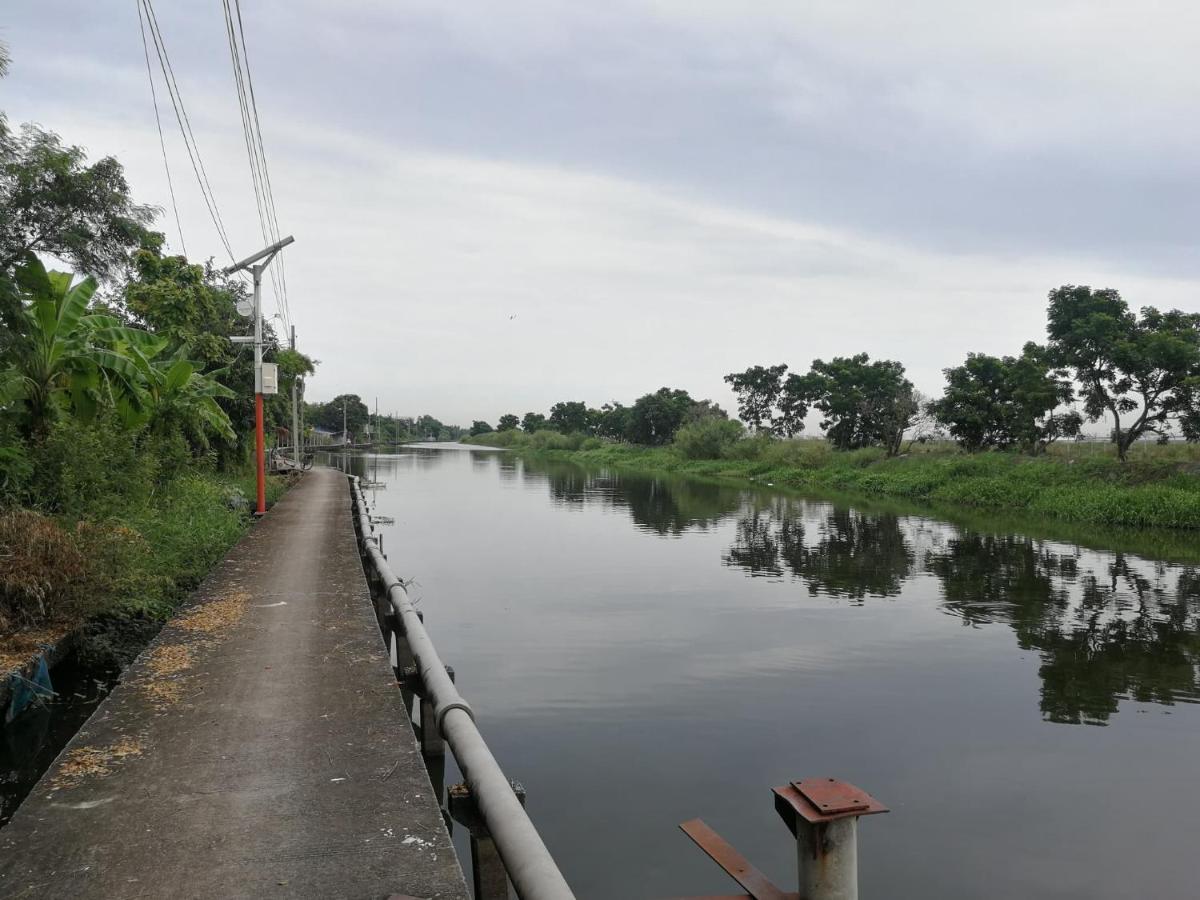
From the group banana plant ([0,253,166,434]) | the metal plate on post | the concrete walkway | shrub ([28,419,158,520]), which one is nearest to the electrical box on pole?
banana plant ([0,253,166,434])

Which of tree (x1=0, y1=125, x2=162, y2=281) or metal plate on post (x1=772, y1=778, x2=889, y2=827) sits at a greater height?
tree (x1=0, y1=125, x2=162, y2=281)

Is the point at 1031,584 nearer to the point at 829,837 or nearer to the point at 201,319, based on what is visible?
the point at 829,837

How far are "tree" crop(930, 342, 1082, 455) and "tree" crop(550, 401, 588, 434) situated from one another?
2709 inches

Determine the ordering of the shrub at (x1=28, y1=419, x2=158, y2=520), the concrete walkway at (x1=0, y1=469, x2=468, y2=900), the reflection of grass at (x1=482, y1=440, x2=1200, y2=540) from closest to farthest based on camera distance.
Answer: the concrete walkway at (x1=0, y1=469, x2=468, y2=900) → the shrub at (x1=28, y1=419, x2=158, y2=520) → the reflection of grass at (x1=482, y1=440, x2=1200, y2=540)

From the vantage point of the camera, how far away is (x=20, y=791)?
5.35 meters

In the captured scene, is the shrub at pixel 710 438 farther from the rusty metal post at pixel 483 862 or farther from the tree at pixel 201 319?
the rusty metal post at pixel 483 862

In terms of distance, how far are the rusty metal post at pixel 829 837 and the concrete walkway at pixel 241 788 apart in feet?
4.59

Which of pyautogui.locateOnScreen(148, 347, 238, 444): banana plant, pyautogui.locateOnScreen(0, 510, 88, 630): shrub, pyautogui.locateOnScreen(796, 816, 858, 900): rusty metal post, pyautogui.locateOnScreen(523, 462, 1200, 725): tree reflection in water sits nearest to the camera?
pyautogui.locateOnScreen(796, 816, 858, 900): rusty metal post

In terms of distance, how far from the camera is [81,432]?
9836 millimetres

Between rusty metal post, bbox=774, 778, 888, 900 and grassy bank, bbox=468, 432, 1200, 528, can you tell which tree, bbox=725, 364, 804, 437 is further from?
rusty metal post, bbox=774, 778, 888, 900

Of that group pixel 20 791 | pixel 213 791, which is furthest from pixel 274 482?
pixel 213 791

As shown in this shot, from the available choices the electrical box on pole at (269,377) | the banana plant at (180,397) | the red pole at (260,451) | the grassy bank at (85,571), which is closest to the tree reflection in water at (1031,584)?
the grassy bank at (85,571)

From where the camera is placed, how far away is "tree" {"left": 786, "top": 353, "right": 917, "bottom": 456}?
44.1 meters

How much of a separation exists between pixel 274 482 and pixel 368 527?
35.3 ft
